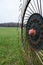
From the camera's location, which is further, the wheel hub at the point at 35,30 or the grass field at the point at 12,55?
the grass field at the point at 12,55

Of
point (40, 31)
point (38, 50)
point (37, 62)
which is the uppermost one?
point (40, 31)

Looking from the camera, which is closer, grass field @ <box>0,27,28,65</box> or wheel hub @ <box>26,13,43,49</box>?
wheel hub @ <box>26,13,43,49</box>

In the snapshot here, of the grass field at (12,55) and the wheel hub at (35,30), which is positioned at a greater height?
the wheel hub at (35,30)

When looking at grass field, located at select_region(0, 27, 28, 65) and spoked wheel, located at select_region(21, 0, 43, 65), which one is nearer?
spoked wheel, located at select_region(21, 0, 43, 65)

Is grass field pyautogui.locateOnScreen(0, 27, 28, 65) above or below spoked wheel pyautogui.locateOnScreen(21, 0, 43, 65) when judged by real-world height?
below

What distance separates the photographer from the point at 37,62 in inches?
71.4

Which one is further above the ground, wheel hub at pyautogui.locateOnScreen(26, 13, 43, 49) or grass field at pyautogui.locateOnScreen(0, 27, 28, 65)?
wheel hub at pyautogui.locateOnScreen(26, 13, 43, 49)

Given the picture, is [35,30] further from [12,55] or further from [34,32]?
[12,55]

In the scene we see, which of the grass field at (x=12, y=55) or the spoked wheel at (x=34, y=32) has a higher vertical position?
the spoked wheel at (x=34, y=32)

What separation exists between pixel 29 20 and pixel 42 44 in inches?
8.3

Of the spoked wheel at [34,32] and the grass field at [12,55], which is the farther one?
the grass field at [12,55]

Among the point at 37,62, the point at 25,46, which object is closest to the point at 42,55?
the point at 37,62

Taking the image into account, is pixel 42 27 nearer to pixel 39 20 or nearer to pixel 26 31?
pixel 39 20

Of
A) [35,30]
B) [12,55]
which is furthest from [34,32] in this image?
[12,55]
